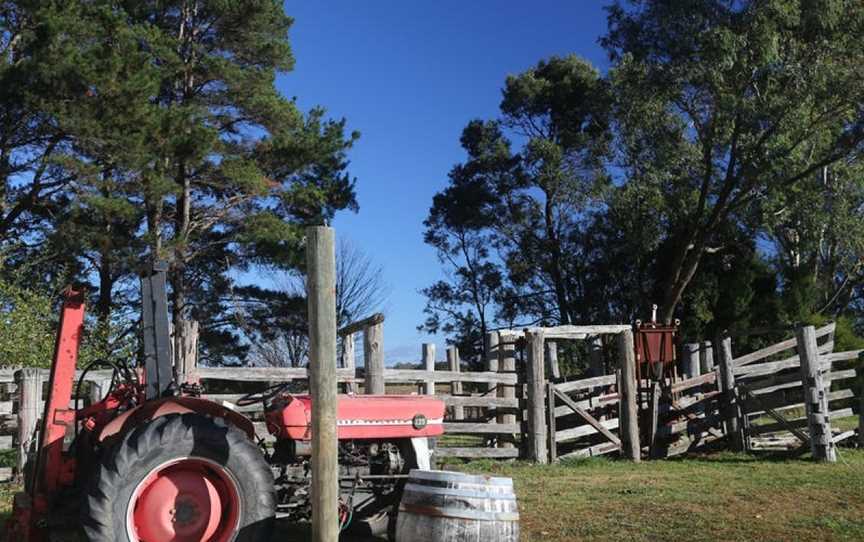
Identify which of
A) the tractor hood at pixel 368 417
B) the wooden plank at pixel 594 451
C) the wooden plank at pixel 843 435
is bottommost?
the wooden plank at pixel 594 451

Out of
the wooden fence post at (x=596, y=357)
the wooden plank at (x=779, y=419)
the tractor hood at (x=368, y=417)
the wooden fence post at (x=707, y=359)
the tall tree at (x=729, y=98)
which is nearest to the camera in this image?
the tractor hood at (x=368, y=417)

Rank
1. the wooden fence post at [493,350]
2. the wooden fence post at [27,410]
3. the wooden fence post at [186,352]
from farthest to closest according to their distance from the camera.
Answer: the wooden fence post at [493,350], the wooden fence post at [186,352], the wooden fence post at [27,410]

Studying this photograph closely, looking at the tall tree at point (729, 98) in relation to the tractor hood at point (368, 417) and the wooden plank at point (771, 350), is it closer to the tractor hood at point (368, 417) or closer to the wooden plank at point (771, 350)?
the wooden plank at point (771, 350)

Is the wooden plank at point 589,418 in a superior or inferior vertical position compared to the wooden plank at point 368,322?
inferior

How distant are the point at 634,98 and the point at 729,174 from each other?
3.33 m

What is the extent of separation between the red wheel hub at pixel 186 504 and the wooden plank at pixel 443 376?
6.17m

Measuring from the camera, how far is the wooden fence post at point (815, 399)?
37.6 ft

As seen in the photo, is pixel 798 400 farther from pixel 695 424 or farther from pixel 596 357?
pixel 596 357

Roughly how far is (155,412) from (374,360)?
593 centimetres

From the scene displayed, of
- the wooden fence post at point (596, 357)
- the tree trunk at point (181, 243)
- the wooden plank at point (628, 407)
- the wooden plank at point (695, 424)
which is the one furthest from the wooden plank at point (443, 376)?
the tree trunk at point (181, 243)

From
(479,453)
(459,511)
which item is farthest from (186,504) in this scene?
(479,453)

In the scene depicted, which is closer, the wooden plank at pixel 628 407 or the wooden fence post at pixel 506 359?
the wooden plank at pixel 628 407

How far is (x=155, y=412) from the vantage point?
211 inches

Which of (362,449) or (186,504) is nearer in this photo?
(186,504)
